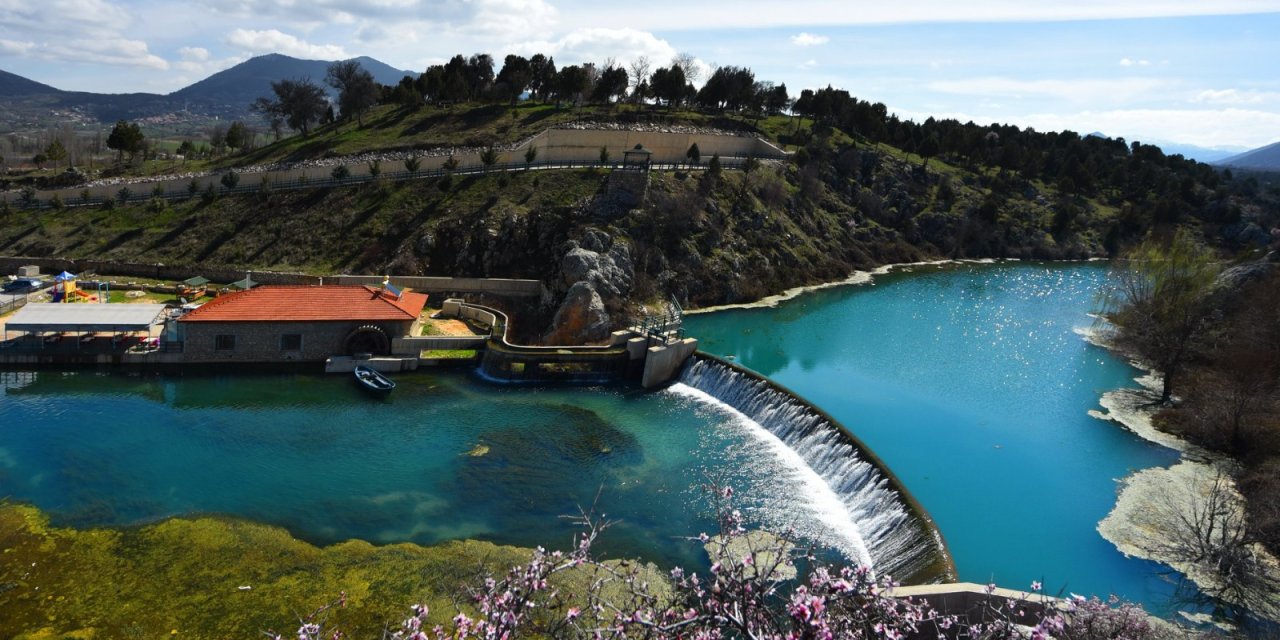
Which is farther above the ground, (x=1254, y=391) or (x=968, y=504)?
(x=1254, y=391)

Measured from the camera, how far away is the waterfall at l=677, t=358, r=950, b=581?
80.6ft

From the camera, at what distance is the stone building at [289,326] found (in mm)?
42438

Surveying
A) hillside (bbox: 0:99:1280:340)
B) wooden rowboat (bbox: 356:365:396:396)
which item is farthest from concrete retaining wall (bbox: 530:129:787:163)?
wooden rowboat (bbox: 356:365:396:396)

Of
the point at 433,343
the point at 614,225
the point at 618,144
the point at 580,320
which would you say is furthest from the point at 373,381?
the point at 618,144

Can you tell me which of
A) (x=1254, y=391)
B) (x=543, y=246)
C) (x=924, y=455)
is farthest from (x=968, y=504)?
(x=543, y=246)

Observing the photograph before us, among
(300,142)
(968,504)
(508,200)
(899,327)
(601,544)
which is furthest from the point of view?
(300,142)

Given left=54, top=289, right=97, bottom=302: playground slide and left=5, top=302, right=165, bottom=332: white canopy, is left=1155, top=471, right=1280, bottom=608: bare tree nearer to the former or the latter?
left=5, top=302, right=165, bottom=332: white canopy

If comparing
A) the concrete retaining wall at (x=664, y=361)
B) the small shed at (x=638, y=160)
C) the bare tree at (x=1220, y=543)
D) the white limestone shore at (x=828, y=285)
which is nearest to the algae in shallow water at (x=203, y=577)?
Result: the concrete retaining wall at (x=664, y=361)

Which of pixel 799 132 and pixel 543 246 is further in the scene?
pixel 799 132

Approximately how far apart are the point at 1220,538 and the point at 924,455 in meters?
11.3

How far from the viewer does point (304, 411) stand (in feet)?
122

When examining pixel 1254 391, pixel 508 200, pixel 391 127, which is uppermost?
pixel 391 127

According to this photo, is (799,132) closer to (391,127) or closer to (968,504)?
(391,127)

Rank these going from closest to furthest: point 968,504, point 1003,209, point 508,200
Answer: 1. point 968,504
2. point 508,200
3. point 1003,209
